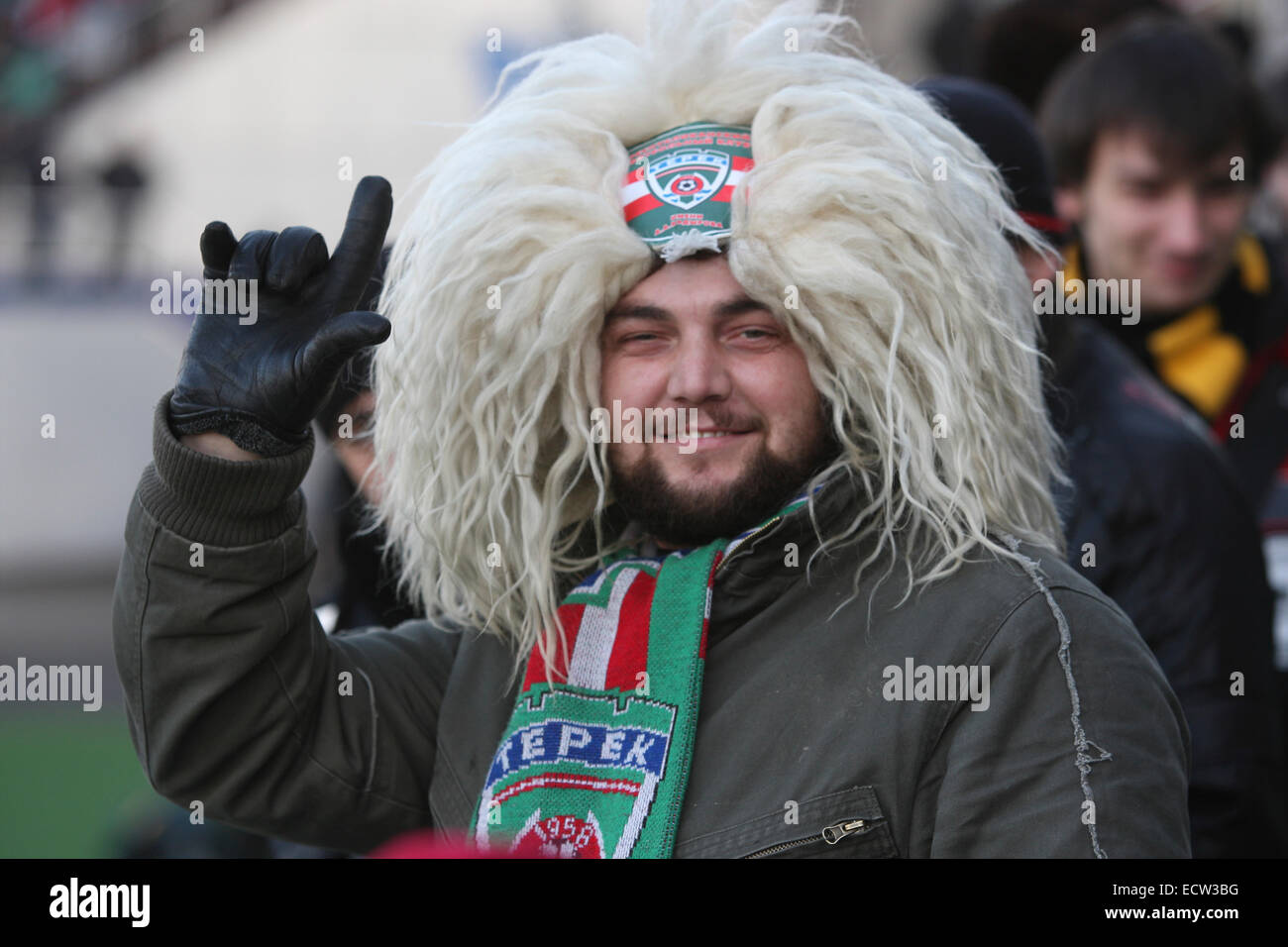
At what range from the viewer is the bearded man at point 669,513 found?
1891 millimetres

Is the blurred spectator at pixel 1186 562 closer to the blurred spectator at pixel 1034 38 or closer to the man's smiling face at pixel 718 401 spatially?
the man's smiling face at pixel 718 401

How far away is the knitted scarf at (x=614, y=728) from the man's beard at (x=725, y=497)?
0.12 feet

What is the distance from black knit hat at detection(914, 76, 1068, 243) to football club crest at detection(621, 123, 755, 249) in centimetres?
74

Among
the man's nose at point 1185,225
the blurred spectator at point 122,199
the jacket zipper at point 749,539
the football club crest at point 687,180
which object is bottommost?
the jacket zipper at point 749,539

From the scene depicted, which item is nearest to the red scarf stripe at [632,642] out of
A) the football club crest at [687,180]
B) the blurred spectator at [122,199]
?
the football club crest at [687,180]

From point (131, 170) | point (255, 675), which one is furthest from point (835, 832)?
point (131, 170)

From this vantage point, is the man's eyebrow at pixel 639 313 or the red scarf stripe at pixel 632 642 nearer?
the red scarf stripe at pixel 632 642

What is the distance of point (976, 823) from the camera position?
1804 millimetres

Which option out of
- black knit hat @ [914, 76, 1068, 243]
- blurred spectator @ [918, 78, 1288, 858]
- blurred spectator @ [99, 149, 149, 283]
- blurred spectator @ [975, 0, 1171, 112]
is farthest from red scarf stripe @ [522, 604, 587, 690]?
blurred spectator @ [99, 149, 149, 283]

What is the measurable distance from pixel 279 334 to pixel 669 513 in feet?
2.02

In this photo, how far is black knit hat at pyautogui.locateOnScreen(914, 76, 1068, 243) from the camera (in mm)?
2873

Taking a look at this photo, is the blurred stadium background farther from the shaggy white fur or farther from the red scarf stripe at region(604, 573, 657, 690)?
the red scarf stripe at region(604, 573, 657, 690)
